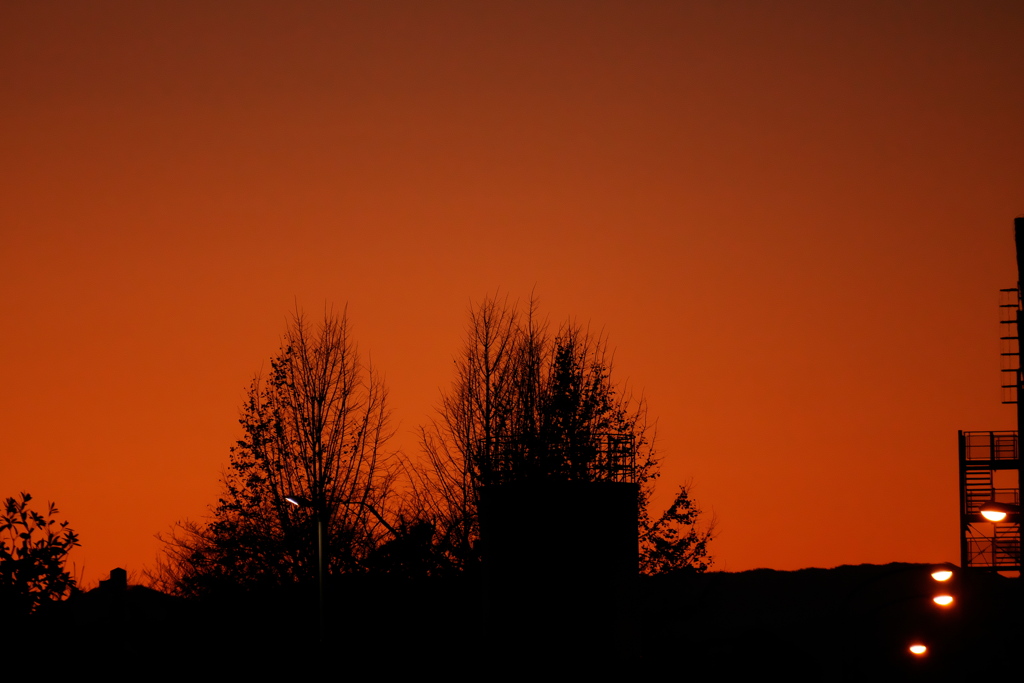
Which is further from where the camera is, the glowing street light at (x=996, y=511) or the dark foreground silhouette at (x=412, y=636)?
the glowing street light at (x=996, y=511)

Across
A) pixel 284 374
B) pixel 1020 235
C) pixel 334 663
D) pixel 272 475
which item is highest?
pixel 1020 235

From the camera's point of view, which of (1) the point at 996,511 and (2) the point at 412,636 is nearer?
(1) the point at 996,511

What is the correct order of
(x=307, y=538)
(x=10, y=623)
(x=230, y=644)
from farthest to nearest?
(x=307, y=538), (x=230, y=644), (x=10, y=623)

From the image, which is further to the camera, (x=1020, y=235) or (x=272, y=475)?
(x=1020, y=235)

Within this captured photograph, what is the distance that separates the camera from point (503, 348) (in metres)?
42.4

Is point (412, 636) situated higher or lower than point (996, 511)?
lower

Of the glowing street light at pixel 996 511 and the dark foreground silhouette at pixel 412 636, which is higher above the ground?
the glowing street light at pixel 996 511

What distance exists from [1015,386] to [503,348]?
94.5 feet

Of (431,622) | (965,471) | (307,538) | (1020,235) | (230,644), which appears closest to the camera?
(230,644)

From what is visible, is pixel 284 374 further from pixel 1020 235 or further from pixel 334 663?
pixel 1020 235

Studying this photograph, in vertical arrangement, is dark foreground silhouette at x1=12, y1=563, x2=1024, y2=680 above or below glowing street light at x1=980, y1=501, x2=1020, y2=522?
below

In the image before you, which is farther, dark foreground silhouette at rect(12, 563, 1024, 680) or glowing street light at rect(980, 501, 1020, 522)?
glowing street light at rect(980, 501, 1020, 522)

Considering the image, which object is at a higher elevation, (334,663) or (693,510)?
(693,510)

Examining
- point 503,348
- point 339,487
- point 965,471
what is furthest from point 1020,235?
point 339,487
